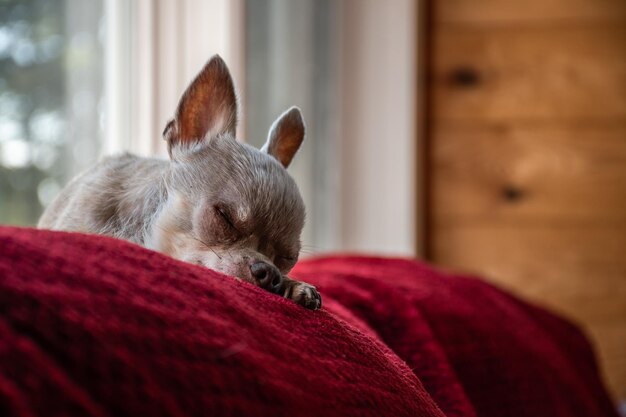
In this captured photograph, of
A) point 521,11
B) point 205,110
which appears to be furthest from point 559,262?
point 205,110

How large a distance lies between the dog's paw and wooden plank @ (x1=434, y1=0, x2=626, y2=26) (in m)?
2.41

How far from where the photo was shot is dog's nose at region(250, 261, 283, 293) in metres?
0.75

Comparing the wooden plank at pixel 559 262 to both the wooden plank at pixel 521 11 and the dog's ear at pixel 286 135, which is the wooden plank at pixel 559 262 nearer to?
the wooden plank at pixel 521 11

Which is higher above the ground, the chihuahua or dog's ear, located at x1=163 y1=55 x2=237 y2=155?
dog's ear, located at x1=163 y1=55 x2=237 y2=155

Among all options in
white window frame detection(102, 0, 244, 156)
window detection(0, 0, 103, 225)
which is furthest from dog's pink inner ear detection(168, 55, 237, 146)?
white window frame detection(102, 0, 244, 156)

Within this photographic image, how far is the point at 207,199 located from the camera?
834 mm

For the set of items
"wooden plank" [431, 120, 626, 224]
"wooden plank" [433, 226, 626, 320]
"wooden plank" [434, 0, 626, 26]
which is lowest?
"wooden plank" [433, 226, 626, 320]

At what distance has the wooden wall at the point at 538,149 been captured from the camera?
2.98 m

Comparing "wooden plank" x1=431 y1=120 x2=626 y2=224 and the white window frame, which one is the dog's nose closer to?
the white window frame

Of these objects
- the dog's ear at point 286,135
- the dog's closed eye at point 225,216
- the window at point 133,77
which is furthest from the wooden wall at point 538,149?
the dog's closed eye at point 225,216

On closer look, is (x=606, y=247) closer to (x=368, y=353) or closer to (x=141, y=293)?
(x=368, y=353)

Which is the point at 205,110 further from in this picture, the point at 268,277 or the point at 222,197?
the point at 268,277

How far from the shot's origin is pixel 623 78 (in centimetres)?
295

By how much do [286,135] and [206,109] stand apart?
0.10 meters
